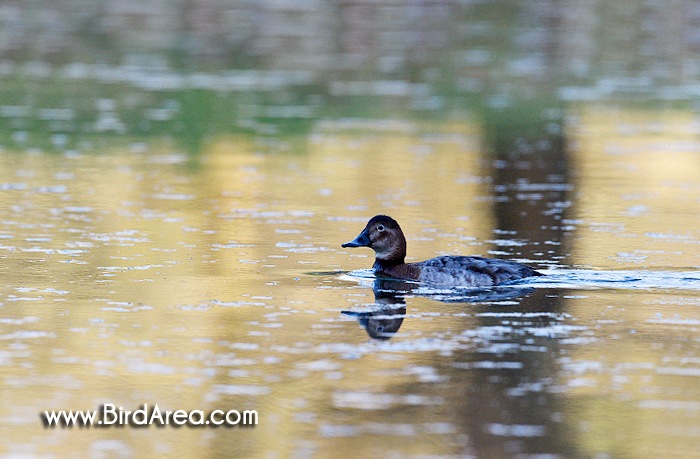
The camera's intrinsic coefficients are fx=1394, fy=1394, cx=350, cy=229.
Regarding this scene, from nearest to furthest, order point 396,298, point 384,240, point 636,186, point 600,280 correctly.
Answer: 1. point 396,298
2. point 600,280
3. point 384,240
4. point 636,186

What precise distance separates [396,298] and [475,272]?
2.93ft

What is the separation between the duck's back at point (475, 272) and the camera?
12664 millimetres

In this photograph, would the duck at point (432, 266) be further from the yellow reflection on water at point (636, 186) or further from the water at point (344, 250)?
the yellow reflection on water at point (636, 186)

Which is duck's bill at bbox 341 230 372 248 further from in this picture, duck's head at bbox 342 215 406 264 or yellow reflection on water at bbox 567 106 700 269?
yellow reflection on water at bbox 567 106 700 269

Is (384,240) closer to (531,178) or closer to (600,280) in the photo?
(600,280)

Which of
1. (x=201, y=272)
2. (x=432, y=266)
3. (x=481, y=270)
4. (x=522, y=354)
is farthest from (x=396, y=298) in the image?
(x=522, y=354)

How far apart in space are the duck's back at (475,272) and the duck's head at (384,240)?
2.20 ft

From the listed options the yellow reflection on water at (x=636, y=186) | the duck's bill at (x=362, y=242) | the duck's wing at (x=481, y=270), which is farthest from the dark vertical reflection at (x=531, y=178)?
the duck's bill at (x=362, y=242)

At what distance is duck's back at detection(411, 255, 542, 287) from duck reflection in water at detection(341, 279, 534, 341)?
0.13 m

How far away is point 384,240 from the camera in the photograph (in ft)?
44.3

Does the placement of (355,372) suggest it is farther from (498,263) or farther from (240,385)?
(498,263)

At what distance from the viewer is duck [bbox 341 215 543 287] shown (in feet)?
41.7

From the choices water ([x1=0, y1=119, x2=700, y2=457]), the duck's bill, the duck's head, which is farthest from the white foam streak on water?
the duck's bill

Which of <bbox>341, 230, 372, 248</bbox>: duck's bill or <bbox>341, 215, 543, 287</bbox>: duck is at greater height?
<bbox>341, 230, 372, 248</bbox>: duck's bill
